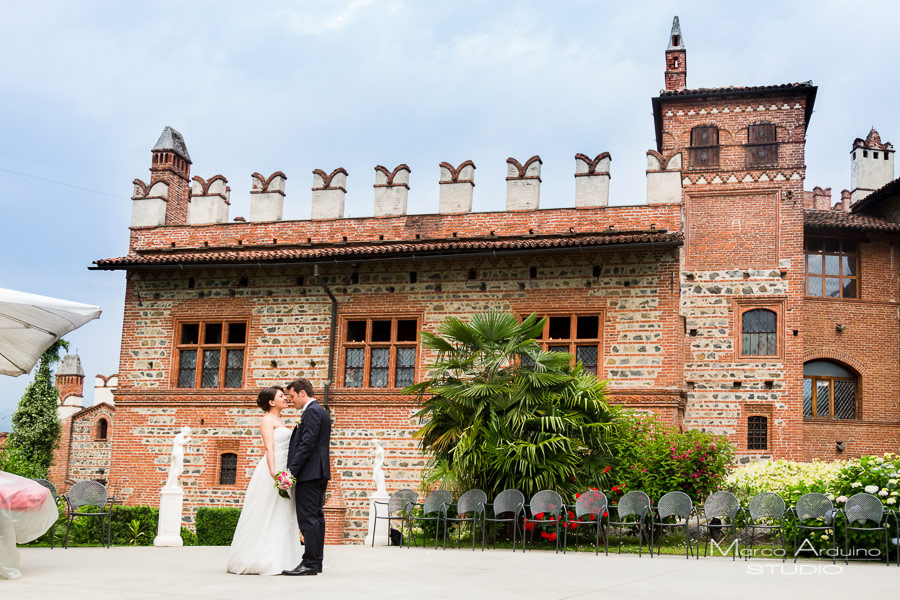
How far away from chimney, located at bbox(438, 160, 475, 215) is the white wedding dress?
12384mm

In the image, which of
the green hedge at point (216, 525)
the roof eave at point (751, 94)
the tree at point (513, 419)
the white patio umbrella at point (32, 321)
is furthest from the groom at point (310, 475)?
the roof eave at point (751, 94)

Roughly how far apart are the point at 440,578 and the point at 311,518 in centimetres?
118

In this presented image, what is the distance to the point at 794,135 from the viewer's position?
22.9m

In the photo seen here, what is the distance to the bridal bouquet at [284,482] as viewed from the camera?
7871 mm

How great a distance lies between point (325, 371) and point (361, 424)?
1388 millimetres

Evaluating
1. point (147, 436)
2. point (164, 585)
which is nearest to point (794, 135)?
point (147, 436)

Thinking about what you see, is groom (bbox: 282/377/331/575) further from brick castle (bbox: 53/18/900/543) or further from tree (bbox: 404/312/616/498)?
brick castle (bbox: 53/18/900/543)

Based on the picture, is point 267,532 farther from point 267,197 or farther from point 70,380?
point 70,380

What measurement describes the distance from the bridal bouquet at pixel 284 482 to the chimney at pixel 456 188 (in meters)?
12.7

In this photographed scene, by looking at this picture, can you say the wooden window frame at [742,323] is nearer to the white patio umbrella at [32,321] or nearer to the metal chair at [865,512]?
the metal chair at [865,512]

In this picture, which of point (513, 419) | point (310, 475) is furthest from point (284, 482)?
point (513, 419)

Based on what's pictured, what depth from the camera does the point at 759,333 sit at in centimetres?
2202

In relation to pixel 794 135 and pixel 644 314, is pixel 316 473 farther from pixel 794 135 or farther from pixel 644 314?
pixel 794 135

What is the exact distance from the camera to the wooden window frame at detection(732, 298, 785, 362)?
2178 centimetres
